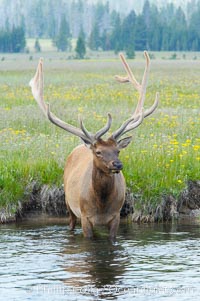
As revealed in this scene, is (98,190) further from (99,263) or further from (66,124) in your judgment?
(99,263)

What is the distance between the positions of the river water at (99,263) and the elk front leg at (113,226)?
124 mm

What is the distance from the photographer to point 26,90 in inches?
1278

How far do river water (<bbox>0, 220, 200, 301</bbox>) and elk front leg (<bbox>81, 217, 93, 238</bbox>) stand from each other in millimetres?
104

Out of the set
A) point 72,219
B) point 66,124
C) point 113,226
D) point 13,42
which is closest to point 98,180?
point 113,226

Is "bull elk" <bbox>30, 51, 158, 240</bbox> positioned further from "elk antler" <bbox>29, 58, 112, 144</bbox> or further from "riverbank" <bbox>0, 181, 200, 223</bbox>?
"riverbank" <bbox>0, 181, 200, 223</bbox>

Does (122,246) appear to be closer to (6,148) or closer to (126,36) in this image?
(6,148)

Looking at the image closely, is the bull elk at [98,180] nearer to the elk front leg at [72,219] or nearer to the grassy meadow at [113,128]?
the elk front leg at [72,219]

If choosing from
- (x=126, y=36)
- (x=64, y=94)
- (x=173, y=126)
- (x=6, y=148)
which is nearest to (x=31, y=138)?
(x=6, y=148)

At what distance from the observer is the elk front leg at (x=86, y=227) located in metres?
12.4

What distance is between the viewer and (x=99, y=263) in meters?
11.3

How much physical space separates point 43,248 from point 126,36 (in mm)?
142831

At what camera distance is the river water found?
982 cm

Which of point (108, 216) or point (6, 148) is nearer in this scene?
point (108, 216)

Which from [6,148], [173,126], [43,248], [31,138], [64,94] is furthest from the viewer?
[64,94]
